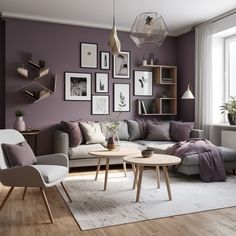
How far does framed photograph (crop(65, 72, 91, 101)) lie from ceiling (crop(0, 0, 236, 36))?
1.00 m

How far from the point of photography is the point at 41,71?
197 inches

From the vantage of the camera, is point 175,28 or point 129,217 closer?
point 129,217

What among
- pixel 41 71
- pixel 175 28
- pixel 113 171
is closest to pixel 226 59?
pixel 175 28

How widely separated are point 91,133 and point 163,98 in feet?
6.25

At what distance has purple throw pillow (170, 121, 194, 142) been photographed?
16.8 feet

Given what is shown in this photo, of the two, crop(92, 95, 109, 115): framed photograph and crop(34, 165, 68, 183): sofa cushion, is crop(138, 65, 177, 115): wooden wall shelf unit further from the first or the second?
crop(34, 165, 68, 183): sofa cushion

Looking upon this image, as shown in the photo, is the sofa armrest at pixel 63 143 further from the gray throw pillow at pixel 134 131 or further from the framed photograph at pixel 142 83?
the framed photograph at pixel 142 83

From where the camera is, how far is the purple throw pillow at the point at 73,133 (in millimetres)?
4641

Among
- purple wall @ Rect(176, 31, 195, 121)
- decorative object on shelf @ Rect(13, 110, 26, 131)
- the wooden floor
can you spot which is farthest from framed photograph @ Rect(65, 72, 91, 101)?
the wooden floor

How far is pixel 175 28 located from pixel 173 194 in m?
3.72

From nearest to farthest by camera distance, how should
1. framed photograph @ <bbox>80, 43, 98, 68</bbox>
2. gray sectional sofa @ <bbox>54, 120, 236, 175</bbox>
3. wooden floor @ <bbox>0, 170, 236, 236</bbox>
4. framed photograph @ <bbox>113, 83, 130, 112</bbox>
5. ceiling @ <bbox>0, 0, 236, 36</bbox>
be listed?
1. wooden floor @ <bbox>0, 170, 236, 236</bbox>
2. gray sectional sofa @ <bbox>54, 120, 236, 175</bbox>
3. ceiling @ <bbox>0, 0, 236, 36</bbox>
4. framed photograph @ <bbox>80, 43, 98, 68</bbox>
5. framed photograph @ <bbox>113, 83, 130, 112</bbox>

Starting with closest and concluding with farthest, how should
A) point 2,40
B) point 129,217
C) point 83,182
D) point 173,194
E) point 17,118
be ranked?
point 129,217 → point 173,194 → point 83,182 → point 17,118 → point 2,40

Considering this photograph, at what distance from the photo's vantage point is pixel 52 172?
2748 mm

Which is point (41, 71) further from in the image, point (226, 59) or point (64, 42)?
point (226, 59)
